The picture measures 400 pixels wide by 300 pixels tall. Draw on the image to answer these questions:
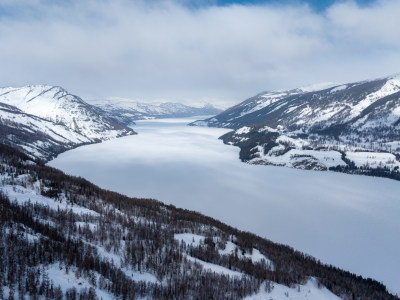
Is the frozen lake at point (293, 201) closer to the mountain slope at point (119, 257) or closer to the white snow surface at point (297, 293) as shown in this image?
the mountain slope at point (119, 257)

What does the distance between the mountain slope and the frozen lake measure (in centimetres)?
2700

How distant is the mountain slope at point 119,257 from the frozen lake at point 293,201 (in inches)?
1063

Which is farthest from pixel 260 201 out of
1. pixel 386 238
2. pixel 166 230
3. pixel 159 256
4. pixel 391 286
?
pixel 159 256

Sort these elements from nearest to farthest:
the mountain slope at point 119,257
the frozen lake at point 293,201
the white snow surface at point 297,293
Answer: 1. the mountain slope at point 119,257
2. the white snow surface at point 297,293
3. the frozen lake at point 293,201

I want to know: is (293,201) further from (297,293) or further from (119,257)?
(119,257)

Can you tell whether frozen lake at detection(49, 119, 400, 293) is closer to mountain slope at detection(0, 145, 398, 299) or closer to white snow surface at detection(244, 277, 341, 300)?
mountain slope at detection(0, 145, 398, 299)

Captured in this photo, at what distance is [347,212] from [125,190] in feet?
294

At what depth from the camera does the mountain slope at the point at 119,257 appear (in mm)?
16891

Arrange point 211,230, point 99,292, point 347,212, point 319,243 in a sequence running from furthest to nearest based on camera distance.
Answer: point 347,212, point 319,243, point 211,230, point 99,292

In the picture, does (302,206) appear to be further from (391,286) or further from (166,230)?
(166,230)

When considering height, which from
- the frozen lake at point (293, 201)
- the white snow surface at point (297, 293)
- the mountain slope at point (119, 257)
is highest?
the mountain slope at point (119, 257)

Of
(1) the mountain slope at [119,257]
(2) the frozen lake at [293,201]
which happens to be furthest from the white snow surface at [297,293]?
(2) the frozen lake at [293,201]

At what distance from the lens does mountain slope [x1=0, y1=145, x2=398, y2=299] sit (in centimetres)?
1689

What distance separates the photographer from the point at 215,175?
14600 cm
